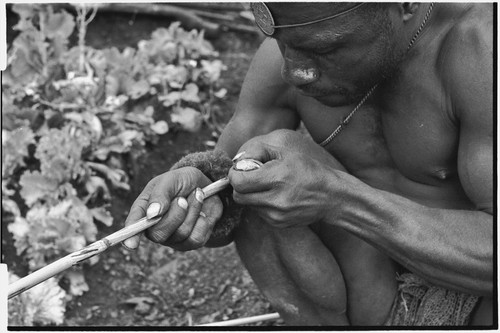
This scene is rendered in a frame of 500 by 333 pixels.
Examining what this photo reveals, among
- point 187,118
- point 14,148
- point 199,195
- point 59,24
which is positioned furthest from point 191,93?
point 199,195

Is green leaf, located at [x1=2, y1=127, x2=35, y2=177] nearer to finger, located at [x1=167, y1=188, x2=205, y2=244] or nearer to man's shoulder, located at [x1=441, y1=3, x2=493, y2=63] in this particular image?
finger, located at [x1=167, y1=188, x2=205, y2=244]

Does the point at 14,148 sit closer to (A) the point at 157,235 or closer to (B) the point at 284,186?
(A) the point at 157,235

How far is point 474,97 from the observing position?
204 centimetres

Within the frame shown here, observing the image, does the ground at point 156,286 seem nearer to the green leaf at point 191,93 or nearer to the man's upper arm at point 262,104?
→ the green leaf at point 191,93

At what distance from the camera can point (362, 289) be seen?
241 centimetres

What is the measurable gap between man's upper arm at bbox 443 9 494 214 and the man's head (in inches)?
4.8

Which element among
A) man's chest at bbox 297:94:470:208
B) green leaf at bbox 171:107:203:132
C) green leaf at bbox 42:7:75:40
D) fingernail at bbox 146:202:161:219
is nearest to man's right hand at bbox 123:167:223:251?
fingernail at bbox 146:202:161:219

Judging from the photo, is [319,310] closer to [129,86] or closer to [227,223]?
[227,223]

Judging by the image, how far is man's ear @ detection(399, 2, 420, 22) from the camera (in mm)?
2035

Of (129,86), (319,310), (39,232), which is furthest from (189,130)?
(319,310)

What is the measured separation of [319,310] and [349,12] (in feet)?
2.72

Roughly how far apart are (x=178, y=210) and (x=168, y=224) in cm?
4

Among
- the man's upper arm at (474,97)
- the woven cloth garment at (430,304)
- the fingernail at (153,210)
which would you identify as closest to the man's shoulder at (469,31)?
the man's upper arm at (474,97)

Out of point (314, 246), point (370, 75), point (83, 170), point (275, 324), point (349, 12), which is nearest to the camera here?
point (349, 12)
